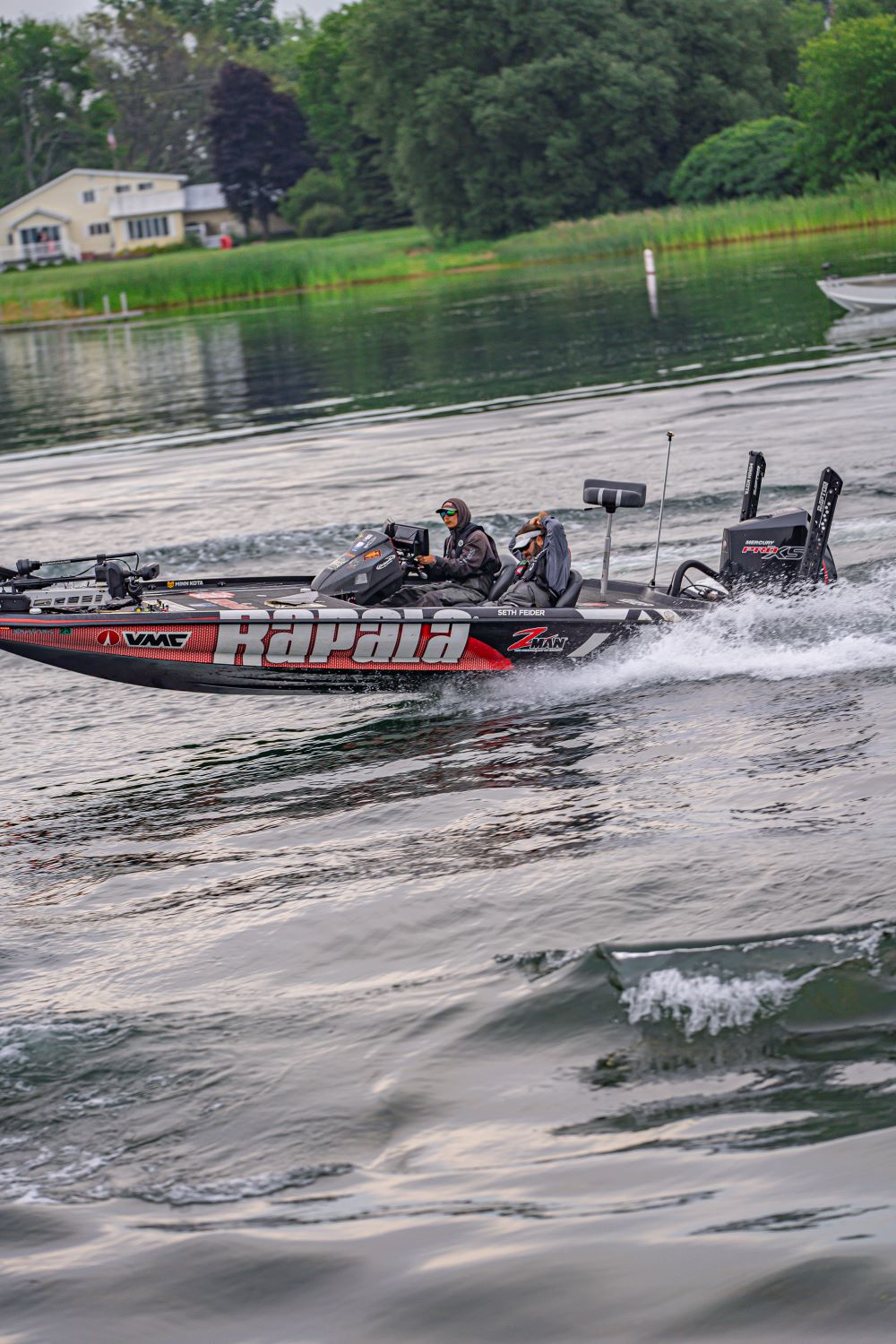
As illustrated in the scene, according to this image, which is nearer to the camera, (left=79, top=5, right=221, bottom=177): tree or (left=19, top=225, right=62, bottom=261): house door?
(left=19, top=225, right=62, bottom=261): house door

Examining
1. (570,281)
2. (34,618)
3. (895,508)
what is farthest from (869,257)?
(34,618)

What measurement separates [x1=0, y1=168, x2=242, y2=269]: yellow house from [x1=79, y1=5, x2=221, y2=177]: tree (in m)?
28.6

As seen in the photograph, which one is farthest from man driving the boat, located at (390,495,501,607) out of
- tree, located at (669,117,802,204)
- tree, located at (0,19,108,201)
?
tree, located at (0,19,108,201)

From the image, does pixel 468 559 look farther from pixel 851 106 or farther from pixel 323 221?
pixel 323 221

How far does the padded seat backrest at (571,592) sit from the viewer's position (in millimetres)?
12156

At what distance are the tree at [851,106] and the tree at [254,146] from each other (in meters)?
42.6

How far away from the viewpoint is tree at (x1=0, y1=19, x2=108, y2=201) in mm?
120125

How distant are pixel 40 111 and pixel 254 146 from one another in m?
29.4

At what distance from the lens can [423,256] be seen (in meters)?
75.9

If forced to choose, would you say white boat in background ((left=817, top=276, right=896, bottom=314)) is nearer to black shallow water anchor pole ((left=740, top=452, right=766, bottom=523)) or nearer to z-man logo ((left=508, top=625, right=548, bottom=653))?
black shallow water anchor pole ((left=740, top=452, right=766, bottom=523))

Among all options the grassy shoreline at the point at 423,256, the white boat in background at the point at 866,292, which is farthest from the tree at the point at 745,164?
the white boat in background at the point at 866,292

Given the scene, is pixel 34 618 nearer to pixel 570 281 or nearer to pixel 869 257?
pixel 869 257

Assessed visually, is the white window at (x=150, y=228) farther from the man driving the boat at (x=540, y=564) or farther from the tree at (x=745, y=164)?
the man driving the boat at (x=540, y=564)

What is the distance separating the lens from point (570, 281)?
54719 millimetres
